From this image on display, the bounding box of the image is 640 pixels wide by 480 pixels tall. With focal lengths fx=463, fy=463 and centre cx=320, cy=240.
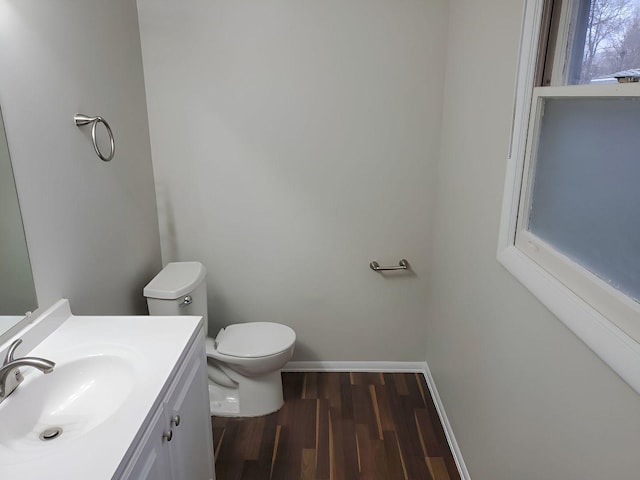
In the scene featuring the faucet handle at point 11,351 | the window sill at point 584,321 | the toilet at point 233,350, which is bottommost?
the toilet at point 233,350

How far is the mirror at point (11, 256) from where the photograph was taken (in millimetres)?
1397

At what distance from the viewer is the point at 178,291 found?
212 cm

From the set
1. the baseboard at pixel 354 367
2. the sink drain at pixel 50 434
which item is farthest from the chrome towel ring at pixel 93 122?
the baseboard at pixel 354 367

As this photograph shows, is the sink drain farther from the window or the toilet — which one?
the window

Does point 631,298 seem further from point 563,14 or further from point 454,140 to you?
point 454,140

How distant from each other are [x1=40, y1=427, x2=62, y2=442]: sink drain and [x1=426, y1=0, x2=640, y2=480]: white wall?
1.32m

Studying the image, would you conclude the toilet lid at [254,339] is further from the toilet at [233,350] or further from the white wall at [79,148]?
the white wall at [79,148]

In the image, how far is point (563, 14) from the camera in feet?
4.23

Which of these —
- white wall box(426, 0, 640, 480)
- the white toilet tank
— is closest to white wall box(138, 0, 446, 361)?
white wall box(426, 0, 640, 480)

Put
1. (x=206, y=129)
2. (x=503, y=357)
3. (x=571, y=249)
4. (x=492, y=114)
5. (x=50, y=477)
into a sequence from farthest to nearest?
(x=206, y=129)
(x=492, y=114)
(x=503, y=357)
(x=571, y=249)
(x=50, y=477)

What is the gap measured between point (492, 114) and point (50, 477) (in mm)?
1699

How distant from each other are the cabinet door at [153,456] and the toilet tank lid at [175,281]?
0.92 meters

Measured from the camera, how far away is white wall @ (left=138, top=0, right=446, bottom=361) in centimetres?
229

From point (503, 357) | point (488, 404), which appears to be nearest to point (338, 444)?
point (488, 404)
